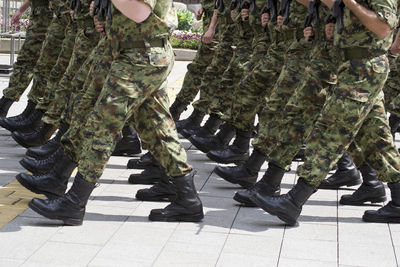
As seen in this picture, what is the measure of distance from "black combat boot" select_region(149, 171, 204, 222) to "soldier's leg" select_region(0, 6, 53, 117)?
300 cm

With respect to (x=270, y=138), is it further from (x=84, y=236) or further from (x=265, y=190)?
(x=84, y=236)

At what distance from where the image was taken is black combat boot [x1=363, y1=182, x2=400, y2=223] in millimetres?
5539

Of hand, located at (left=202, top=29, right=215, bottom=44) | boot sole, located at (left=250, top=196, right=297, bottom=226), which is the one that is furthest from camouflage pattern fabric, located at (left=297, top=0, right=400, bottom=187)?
hand, located at (left=202, top=29, right=215, bottom=44)

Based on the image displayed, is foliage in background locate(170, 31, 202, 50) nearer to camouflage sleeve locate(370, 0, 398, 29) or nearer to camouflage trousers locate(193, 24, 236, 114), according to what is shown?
camouflage trousers locate(193, 24, 236, 114)

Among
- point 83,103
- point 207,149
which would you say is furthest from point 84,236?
point 207,149

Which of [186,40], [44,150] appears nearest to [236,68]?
[44,150]

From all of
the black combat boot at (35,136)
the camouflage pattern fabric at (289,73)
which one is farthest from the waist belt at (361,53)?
the black combat boot at (35,136)

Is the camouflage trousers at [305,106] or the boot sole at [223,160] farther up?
the camouflage trousers at [305,106]

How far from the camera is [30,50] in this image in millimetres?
7824

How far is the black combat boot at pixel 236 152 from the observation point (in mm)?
6896

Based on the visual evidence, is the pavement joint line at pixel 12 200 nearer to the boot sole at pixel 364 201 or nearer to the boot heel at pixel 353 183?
the boot sole at pixel 364 201

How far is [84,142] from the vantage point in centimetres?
508

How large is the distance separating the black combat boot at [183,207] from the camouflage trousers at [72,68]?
1422 millimetres

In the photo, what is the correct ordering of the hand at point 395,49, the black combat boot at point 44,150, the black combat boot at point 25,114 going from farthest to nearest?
the black combat boot at point 25,114
the hand at point 395,49
the black combat boot at point 44,150
